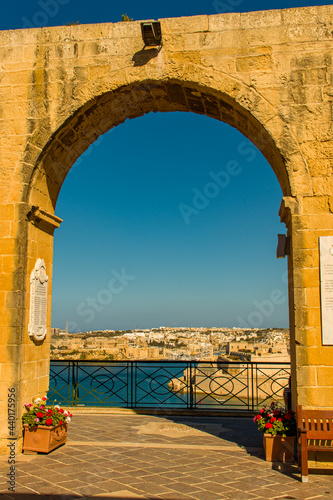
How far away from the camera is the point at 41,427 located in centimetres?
533

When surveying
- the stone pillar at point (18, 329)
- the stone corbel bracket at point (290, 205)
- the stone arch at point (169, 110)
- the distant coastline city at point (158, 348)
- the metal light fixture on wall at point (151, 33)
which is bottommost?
the distant coastline city at point (158, 348)

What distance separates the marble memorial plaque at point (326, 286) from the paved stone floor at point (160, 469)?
1.51 meters

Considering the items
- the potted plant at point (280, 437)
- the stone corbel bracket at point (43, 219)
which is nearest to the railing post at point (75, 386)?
the stone corbel bracket at point (43, 219)

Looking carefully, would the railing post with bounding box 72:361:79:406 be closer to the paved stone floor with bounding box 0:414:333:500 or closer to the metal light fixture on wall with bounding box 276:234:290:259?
the paved stone floor with bounding box 0:414:333:500

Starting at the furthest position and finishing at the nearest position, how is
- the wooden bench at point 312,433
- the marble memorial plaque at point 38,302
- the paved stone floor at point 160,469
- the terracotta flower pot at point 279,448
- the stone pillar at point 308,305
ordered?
the marble memorial plaque at point 38,302
the terracotta flower pot at point 279,448
the stone pillar at point 308,305
the wooden bench at point 312,433
the paved stone floor at point 160,469

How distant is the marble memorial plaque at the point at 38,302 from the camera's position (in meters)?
5.75

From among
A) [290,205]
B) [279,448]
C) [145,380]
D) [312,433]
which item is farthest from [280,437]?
[145,380]

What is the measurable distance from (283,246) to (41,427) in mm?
3674

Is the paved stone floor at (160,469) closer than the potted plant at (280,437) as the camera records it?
Yes

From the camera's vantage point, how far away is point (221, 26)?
224 inches

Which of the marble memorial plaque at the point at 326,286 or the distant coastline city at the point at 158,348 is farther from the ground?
the marble memorial plaque at the point at 326,286

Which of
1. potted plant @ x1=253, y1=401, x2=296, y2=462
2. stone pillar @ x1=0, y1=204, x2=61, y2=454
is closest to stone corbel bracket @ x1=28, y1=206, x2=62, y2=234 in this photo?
stone pillar @ x1=0, y1=204, x2=61, y2=454

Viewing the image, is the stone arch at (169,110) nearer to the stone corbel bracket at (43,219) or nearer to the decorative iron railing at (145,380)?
the stone corbel bracket at (43,219)

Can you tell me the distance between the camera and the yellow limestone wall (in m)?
5.11
